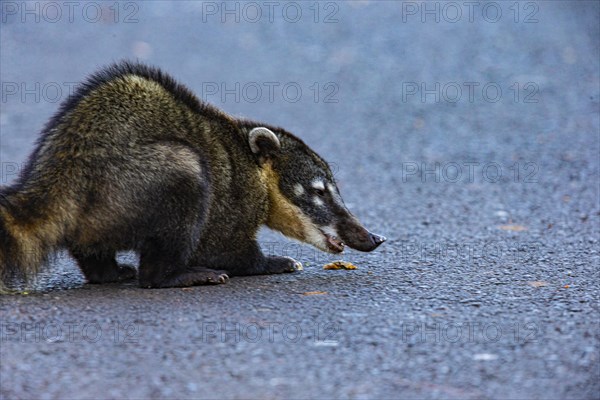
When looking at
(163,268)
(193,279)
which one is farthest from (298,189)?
(163,268)

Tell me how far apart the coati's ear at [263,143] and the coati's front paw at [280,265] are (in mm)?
735

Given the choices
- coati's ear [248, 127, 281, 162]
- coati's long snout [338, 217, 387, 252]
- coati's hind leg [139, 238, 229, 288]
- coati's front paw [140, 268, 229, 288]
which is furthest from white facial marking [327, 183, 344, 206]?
coati's hind leg [139, 238, 229, 288]

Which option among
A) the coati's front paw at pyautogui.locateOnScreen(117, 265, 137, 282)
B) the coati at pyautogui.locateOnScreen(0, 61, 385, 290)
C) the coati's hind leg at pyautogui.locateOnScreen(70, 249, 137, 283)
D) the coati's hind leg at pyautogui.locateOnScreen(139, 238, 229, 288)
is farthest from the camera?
the coati's front paw at pyautogui.locateOnScreen(117, 265, 137, 282)

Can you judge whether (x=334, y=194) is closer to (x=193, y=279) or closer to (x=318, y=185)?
(x=318, y=185)

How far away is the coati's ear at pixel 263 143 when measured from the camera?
283 inches

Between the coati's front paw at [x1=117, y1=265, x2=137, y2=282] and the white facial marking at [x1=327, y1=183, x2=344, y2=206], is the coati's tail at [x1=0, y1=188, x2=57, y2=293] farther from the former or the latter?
the white facial marking at [x1=327, y1=183, x2=344, y2=206]

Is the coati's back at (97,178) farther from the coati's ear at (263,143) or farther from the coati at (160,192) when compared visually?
the coati's ear at (263,143)

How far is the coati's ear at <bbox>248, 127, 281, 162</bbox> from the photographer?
718cm

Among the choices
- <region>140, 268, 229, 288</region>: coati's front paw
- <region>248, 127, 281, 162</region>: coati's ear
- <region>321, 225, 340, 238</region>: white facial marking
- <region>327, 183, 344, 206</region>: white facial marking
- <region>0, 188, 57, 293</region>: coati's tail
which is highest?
<region>248, 127, 281, 162</region>: coati's ear

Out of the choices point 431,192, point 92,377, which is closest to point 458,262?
point 431,192

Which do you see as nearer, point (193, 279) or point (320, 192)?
point (193, 279)

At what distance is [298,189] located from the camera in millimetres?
7309

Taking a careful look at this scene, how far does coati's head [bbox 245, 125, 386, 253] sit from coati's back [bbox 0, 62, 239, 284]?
2.53 ft

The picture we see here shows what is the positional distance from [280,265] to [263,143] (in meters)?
0.90
